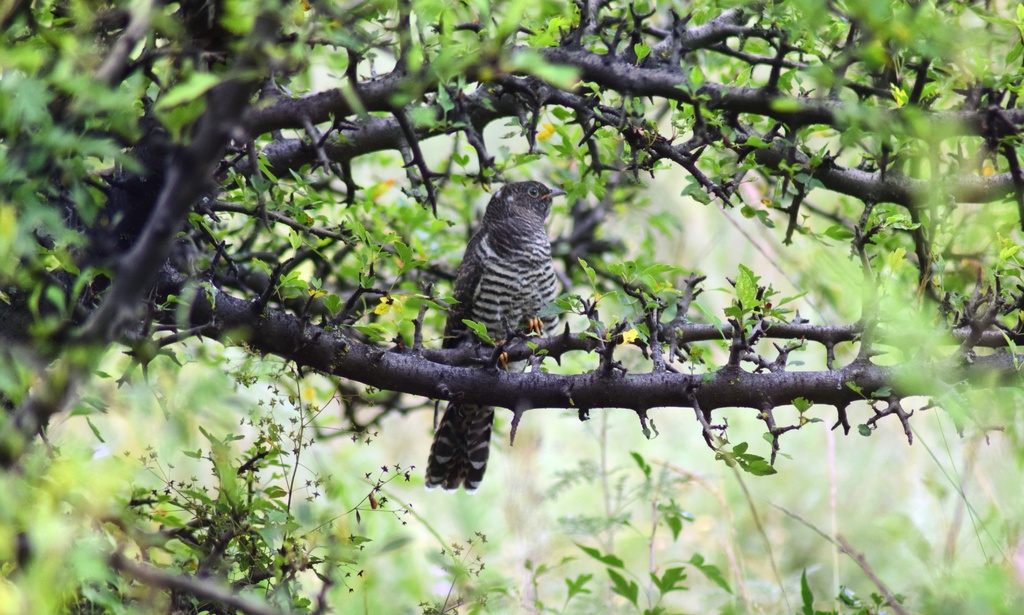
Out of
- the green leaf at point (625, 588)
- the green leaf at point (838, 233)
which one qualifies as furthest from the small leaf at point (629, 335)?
the green leaf at point (625, 588)

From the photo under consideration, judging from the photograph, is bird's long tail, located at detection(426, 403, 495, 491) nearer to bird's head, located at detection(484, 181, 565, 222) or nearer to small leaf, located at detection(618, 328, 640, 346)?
bird's head, located at detection(484, 181, 565, 222)

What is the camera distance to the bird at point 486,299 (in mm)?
4586

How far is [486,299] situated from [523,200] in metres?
0.83

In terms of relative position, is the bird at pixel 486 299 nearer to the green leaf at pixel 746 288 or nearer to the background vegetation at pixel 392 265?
the background vegetation at pixel 392 265

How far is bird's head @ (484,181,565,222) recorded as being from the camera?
5.05 m

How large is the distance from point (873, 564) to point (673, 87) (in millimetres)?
5040

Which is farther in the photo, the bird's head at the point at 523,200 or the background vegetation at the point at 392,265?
the bird's head at the point at 523,200

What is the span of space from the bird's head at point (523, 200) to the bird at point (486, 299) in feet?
0.66

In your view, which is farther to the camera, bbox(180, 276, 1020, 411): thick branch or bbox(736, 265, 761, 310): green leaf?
bbox(180, 276, 1020, 411): thick branch

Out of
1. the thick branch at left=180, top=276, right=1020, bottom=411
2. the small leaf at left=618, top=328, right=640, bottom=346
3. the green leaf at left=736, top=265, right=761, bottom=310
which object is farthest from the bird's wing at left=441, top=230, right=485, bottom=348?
the green leaf at left=736, top=265, right=761, bottom=310

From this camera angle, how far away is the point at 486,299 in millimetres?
4691

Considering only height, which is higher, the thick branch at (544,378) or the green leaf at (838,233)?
the green leaf at (838,233)

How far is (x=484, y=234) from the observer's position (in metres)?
4.73

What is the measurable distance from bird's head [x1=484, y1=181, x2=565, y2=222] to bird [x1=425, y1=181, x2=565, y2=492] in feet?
0.66
